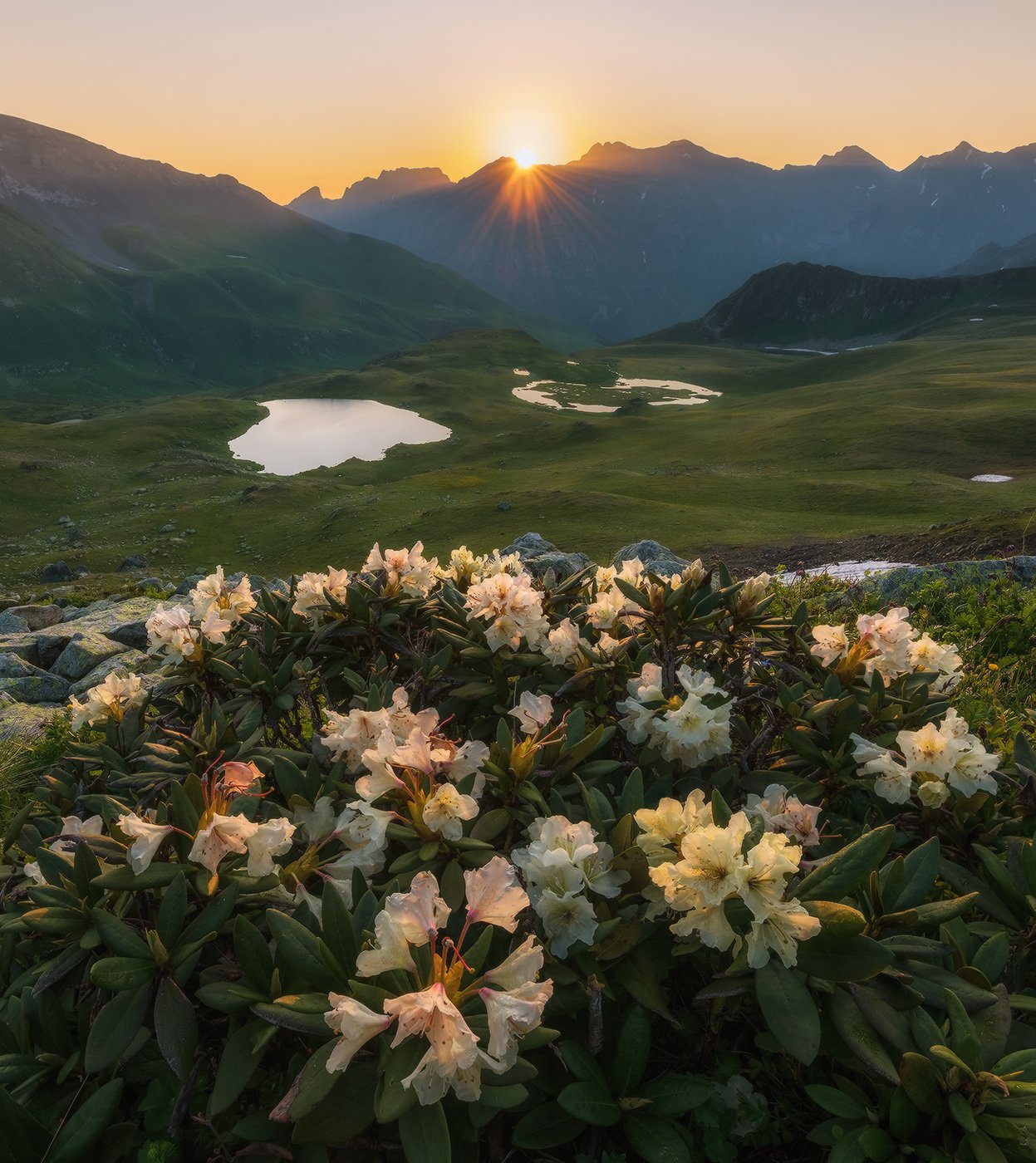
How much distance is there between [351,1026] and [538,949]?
0.51m

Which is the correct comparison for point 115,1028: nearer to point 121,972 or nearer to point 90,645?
point 121,972

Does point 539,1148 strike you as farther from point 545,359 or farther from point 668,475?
point 545,359

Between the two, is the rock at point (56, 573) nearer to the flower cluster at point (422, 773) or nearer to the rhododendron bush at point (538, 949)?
the rhododendron bush at point (538, 949)

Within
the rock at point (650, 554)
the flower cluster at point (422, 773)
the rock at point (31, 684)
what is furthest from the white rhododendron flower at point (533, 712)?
the rock at point (650, 554)

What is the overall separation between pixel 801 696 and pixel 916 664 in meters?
0.76

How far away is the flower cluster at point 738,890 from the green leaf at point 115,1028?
70.6 inches

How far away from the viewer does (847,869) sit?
8.09ft

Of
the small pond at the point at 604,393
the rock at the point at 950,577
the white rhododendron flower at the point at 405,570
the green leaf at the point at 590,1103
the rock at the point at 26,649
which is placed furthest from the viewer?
the small pond at the point at 604,393

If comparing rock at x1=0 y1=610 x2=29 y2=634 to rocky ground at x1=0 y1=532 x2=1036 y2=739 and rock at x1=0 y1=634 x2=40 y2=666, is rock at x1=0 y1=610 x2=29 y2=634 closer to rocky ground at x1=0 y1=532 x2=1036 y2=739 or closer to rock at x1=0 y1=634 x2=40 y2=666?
rocky ground at x1=0 y1=532 x2=1036 y2=739

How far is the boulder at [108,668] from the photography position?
28.5 feet

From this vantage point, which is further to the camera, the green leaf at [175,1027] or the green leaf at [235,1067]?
the green leaf at [175,1027]

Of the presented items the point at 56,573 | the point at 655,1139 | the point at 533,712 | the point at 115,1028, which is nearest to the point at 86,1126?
the point at 115,1028

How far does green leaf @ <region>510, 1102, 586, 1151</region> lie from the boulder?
7.43 meters

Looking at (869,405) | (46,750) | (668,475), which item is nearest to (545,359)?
(869,405)
